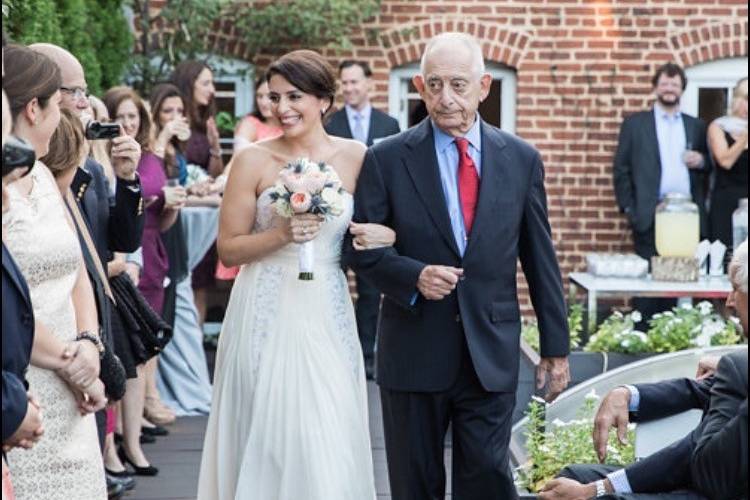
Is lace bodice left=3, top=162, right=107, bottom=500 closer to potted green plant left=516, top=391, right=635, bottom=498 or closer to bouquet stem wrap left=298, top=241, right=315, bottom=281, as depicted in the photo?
bouquet stem wrap left=298, top=241, right=315, bottom=281

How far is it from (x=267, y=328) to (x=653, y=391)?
162 centimetres

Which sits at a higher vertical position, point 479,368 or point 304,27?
point 304,27

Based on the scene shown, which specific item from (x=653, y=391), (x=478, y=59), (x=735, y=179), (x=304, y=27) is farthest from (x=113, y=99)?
(x=735, y=179)

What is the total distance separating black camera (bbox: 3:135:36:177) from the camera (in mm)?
3541

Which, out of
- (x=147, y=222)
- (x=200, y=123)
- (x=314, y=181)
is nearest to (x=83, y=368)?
(x=314, y=181)

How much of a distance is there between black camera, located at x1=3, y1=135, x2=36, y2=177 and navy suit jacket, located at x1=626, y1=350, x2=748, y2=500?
5.46 ft

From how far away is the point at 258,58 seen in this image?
1300cm

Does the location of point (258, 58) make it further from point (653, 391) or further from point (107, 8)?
point (653, 391)

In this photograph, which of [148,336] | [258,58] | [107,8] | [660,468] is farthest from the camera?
[258,58]

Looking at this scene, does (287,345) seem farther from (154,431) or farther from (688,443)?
(154,431)

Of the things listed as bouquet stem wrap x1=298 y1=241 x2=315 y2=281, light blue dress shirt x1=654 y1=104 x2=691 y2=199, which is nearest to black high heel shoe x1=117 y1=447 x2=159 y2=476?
bouquet stem wrap x1=298 y1=241 x2=315 y2=281

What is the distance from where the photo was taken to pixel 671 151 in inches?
484

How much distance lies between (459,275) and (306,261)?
701mm

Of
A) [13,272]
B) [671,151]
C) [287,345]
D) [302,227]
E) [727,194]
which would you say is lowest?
[727,194]
